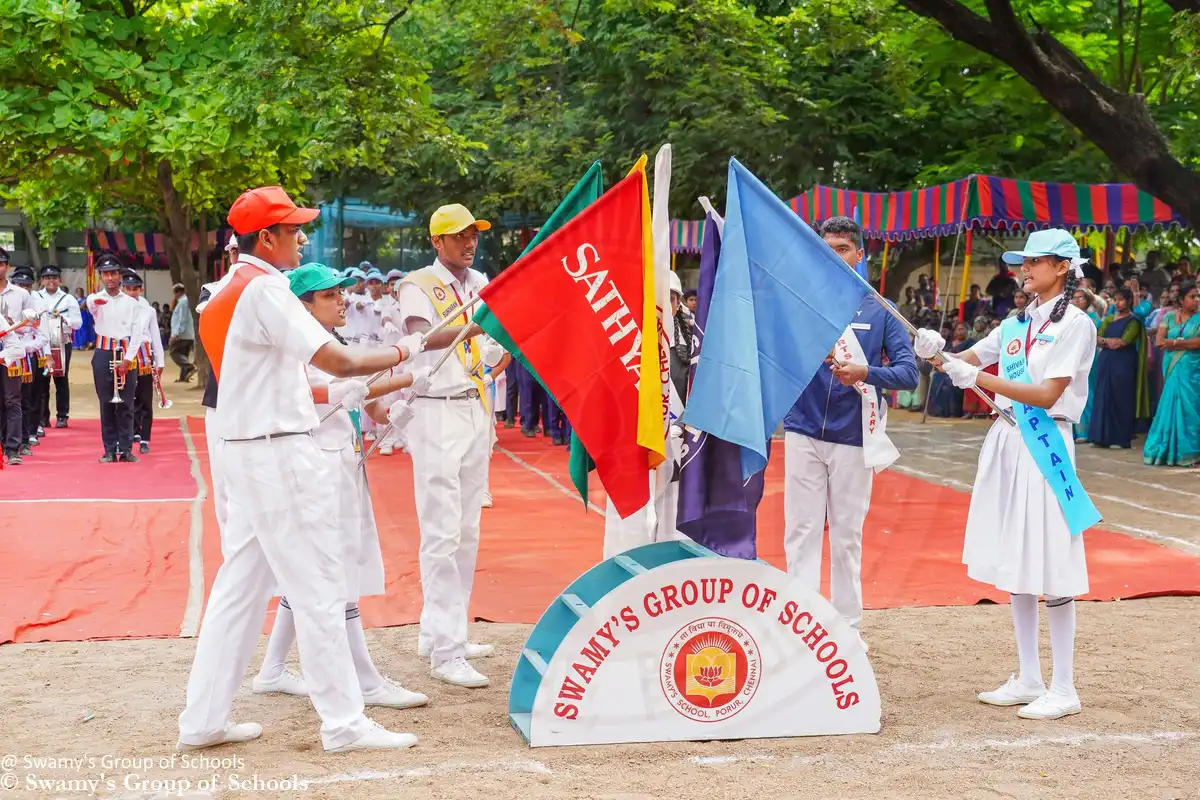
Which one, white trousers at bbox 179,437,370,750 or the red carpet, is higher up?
white trousers at bbox 179,437,370,750

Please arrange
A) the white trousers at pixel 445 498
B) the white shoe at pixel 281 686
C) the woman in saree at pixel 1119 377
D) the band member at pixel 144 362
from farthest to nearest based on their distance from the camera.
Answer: the woman in saree at pixel 1119 377 < the band member at pixel 144 362 < the white trousers at pixel 445 498 < the white shoe at pixel 281 686

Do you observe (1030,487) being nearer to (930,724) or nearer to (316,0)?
(930,724)

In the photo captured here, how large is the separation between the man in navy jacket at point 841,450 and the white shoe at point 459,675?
163 centimetres

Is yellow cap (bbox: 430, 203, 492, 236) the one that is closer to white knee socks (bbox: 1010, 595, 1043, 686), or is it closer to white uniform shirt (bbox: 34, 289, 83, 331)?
white knee socks (bbox: 1010, 595, 1043, 686)

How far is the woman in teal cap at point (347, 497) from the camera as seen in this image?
536 centimetres

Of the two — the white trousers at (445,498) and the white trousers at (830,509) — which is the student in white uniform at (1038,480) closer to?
the white trousers at (830,509)

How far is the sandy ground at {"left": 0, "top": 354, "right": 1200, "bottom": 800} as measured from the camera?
4.62m

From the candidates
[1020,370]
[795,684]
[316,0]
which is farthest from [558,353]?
[316,0]

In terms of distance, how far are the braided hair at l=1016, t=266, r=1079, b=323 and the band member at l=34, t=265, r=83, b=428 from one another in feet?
42.2

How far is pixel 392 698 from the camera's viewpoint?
561 centimetres

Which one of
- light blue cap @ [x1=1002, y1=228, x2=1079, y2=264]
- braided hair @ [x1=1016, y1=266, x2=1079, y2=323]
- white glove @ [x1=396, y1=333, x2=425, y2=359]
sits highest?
light blue cap @ [x1=1002, y1=228, x2=1079, y2=264]

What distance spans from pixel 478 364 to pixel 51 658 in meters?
2.55

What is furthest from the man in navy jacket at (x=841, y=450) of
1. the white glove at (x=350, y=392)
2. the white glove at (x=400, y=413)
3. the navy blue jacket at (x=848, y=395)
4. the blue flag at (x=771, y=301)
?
the white glove at (x=350, y=392)

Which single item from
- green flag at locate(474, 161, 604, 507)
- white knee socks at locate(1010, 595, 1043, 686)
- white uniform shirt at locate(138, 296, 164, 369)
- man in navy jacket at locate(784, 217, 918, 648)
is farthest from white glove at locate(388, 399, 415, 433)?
white uniform shirt at locate(138, 296, 164, 369)
